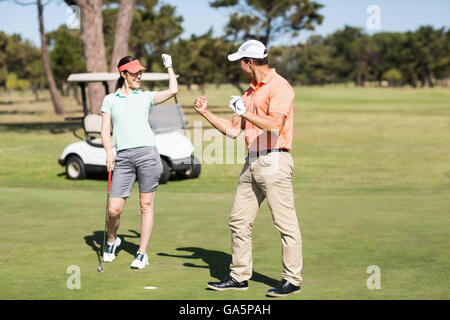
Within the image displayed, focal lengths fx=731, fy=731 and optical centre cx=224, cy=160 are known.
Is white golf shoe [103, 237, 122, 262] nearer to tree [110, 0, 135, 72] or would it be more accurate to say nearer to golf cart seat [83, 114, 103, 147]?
golf cart seat [83, 114, 103, 147]

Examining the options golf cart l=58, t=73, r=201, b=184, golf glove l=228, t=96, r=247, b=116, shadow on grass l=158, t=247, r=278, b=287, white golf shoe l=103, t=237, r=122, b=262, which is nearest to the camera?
golf glove l=228, t=96, r=247, b=116

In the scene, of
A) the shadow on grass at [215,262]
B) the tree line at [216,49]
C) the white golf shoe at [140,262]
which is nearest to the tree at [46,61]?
the tree line at [216,49]

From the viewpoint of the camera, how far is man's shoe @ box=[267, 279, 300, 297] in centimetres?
538

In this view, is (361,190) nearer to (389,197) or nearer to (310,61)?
→ (389,197)

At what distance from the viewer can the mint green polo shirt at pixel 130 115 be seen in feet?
21.1

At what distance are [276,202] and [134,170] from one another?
5.53ft

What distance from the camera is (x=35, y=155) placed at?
68.0 ft

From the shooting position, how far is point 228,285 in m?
5.64

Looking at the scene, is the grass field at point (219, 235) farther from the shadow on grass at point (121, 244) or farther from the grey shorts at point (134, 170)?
the grey shorts at point (134, 170)

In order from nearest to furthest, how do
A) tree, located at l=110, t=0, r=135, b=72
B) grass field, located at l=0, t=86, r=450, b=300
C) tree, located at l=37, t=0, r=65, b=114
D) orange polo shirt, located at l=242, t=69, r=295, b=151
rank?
orange polo shirt, located at l=242, t=69, r=295, b=151
grass field, located at l=0, t=86, r=450, b=300
tree, located at l=110, t=0, r=135, b=72
tree, located at l=37, t=0, r=65, b=114

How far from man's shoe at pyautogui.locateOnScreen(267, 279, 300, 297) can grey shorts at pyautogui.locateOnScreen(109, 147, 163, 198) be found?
5.63 ft

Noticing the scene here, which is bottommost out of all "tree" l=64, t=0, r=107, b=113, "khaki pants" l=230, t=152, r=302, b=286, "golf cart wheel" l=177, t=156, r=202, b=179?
"golf cart wheel" l=177, t=156, r=202, b=179

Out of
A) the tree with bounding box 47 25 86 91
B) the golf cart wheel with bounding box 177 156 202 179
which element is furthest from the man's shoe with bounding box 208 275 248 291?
the tree with bounding box 47 25 86 91

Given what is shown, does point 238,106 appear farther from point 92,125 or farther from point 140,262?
point 92,125
